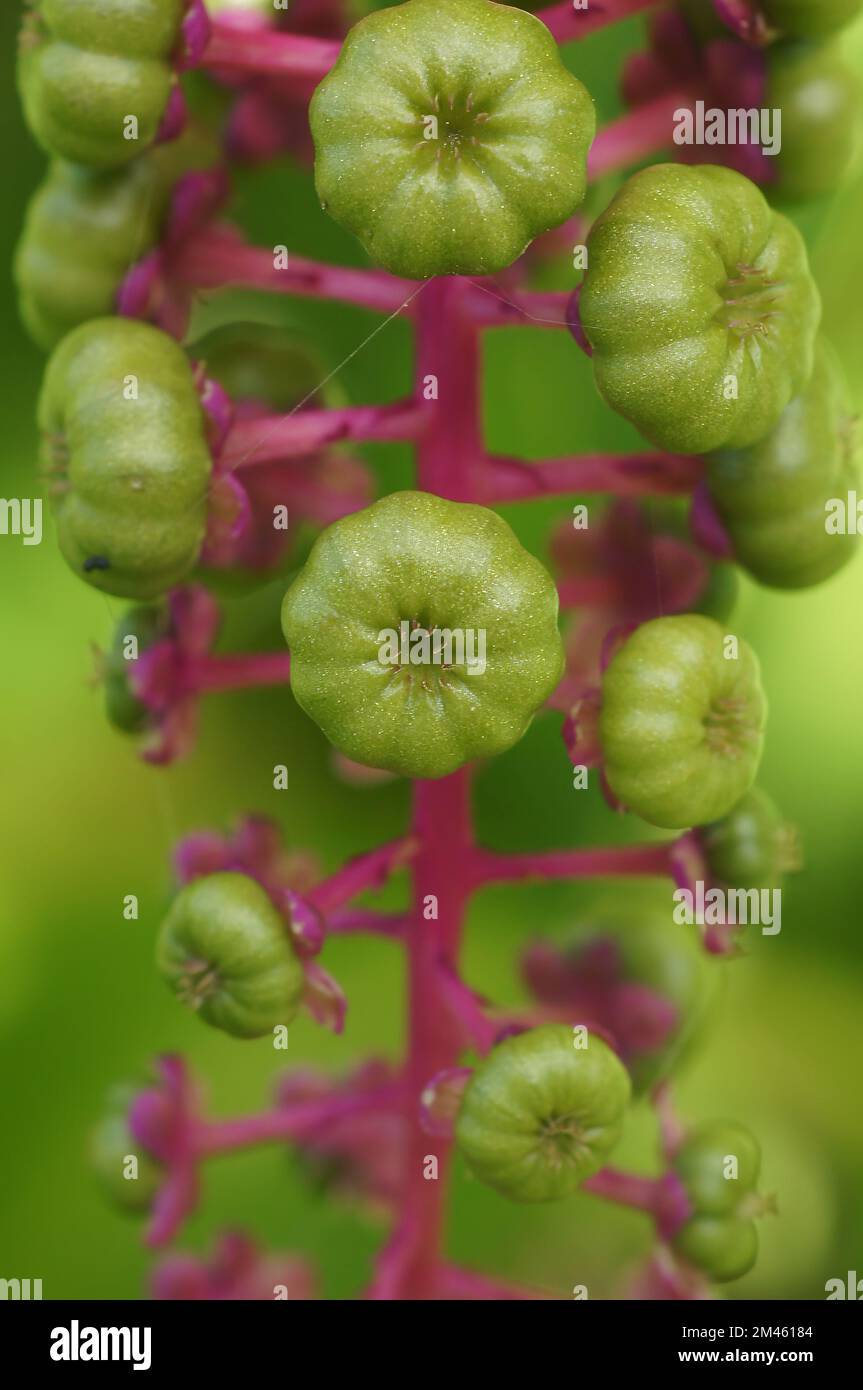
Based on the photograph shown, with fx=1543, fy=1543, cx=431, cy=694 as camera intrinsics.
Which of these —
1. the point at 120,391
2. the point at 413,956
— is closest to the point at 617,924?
the point at 413,956

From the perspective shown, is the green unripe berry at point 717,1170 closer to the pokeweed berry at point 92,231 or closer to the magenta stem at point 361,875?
the magenta stem at point 361,875

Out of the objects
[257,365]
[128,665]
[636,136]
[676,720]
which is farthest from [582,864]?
[636,136]

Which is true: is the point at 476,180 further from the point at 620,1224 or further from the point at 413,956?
the point at 620,1224

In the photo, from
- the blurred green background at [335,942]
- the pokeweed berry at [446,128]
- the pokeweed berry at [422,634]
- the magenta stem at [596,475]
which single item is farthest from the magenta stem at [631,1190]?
the pokeweed berry at [446,128]

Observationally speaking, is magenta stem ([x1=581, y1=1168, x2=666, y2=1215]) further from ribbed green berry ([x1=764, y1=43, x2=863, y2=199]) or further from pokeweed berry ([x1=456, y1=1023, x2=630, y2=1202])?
ribbed green berry ([x1=764, y1=43, x2=863, y2=199])

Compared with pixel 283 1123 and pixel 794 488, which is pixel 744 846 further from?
pixel 283 1123
